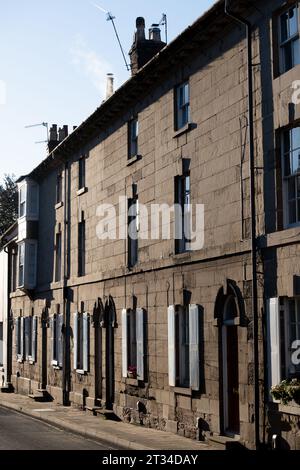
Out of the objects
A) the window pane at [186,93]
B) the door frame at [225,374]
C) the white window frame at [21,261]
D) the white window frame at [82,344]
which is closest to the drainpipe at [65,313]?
the white window frame at [82,344]

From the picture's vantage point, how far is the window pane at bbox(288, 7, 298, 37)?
14.1m

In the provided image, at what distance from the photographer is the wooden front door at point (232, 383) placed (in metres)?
15.8

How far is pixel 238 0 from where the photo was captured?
15.2 meters

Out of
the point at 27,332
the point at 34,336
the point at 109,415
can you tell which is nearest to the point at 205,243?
the point at 109,415

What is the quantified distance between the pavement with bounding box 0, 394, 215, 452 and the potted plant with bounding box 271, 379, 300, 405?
282 centimetres

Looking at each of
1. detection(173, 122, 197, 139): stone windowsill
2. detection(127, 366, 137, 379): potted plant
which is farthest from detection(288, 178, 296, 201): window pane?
detection(127, 366, 137, 379): potted plant

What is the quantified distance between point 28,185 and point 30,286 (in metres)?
4.44

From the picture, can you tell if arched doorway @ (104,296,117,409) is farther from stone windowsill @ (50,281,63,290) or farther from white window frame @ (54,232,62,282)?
white window frame @ (54,232,62,282)

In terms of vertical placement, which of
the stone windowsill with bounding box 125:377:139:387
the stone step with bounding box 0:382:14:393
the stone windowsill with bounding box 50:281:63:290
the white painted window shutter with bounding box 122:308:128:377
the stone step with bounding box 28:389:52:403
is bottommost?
the stone step with bounding box 0:382:14:393

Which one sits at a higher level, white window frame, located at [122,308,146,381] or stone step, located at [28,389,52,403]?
white window frame, located at [122,308,146,381]

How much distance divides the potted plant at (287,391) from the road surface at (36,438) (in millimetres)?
5039

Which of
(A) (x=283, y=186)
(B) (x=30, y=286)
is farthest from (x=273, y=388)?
(B) (x=30, y=286)

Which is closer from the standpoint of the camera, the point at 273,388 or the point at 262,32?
the point at 273,388
